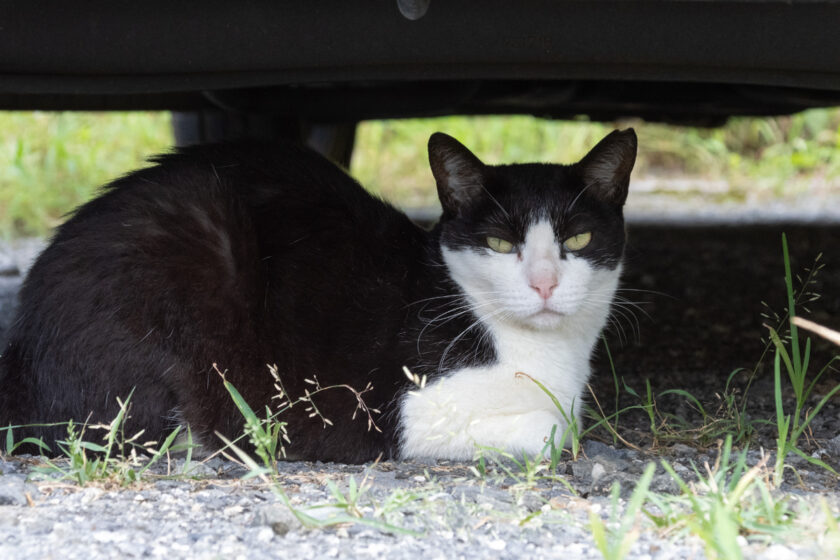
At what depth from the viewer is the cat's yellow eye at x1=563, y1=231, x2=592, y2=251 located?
223 centimetres

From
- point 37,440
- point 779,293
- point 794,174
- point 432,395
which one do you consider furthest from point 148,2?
point 794,174

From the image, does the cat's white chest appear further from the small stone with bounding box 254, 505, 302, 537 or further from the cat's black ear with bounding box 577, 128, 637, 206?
the small stone with bounding box 254, 505, 302, 537

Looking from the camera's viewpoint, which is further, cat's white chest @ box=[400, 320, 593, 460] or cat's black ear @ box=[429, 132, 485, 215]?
cat's black ear @ box=[429, 132, 485, 215]

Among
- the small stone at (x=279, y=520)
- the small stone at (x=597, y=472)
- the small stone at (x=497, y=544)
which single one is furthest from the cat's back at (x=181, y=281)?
the small stone at (x=497, y=544)

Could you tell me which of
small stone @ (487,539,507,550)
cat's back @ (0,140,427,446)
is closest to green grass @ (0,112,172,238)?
cat's back @ (0,140,427,446)

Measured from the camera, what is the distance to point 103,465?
5.67 ft

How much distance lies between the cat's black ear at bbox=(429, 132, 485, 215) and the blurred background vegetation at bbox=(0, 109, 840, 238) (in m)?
4.26

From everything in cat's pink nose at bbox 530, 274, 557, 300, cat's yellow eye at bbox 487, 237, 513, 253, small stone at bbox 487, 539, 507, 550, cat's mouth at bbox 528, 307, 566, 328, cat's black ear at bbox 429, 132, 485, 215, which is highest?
cat's black ear at bbox 429, 132, 485, 215

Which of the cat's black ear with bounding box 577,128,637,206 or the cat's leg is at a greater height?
the cat's black ear with bounding box 577,128,637,206

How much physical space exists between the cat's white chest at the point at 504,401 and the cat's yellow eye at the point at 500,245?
0.20 meters

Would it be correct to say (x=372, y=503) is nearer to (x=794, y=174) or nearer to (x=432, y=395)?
(x=432, y=395)

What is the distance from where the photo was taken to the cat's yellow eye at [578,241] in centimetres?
223

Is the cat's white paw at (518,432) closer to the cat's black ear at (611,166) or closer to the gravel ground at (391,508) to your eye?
the gravel ground at (391,508)

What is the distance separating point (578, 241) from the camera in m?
2.24
